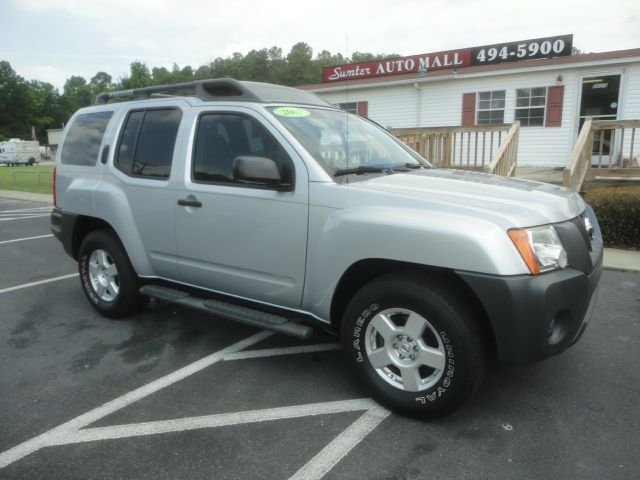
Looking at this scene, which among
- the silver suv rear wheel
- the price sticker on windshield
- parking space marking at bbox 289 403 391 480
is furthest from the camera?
the silver suv rear wheel

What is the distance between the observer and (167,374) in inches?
141

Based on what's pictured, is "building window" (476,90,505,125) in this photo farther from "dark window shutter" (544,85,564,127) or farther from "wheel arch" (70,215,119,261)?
"wheel arch" (70,215,119,261)

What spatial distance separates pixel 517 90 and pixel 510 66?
68 centimetres

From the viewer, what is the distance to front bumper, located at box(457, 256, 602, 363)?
249 centimetres

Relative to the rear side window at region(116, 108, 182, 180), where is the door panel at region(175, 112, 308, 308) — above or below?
below

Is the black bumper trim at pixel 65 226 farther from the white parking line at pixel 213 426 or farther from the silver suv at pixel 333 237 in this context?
the white parking line at pixel 213 426

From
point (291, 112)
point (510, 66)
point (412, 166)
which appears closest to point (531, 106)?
point (510, 66)

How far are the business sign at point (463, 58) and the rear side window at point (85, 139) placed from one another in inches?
382

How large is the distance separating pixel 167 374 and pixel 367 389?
57.3 inches

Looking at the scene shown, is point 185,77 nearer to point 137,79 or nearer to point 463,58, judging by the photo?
point 137,79

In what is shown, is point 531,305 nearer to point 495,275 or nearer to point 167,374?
point 495,275

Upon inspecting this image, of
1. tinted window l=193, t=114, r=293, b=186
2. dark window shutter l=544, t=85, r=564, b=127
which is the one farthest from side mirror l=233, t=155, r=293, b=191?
dark window shutter l=544, t=85, r=564, b=127

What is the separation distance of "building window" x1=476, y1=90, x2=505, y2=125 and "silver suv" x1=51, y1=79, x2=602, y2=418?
11.4 metres

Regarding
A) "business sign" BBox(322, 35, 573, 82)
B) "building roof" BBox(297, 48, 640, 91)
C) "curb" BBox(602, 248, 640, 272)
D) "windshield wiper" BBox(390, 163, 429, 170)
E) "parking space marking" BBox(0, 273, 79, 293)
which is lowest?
"parking space marking" BBox(0, 273, 79, 293)
